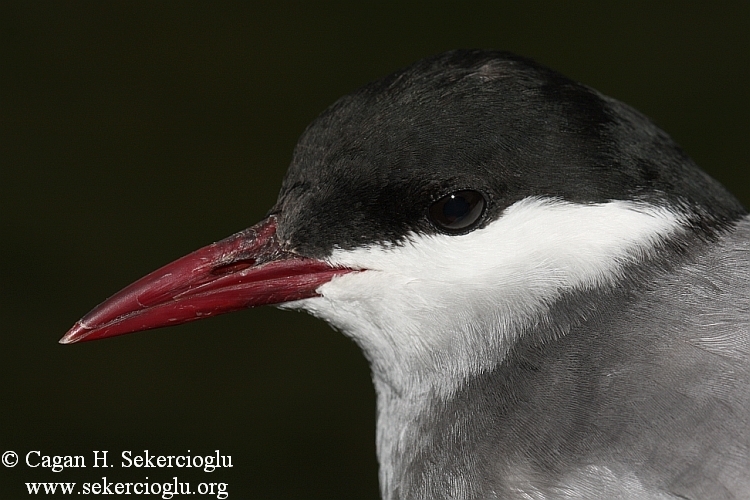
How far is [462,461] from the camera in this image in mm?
2057

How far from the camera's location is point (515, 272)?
1976 mm

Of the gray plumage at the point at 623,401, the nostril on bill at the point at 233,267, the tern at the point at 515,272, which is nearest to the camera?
the gray plumage at the point at 623,401

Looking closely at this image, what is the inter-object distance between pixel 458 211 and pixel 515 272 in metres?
0.18

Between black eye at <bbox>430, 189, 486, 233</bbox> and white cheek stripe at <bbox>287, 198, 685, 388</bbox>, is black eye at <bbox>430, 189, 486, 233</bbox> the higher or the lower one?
the higher one

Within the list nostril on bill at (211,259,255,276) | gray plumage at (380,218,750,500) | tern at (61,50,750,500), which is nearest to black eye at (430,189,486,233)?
tern at (61,50,750,500)

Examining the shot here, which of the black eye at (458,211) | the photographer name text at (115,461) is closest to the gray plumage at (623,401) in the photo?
the black eye at (458,211)

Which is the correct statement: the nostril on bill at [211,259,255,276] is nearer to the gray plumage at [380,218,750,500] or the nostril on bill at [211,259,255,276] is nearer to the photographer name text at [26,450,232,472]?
the gray plumage at [380,218,750,500]

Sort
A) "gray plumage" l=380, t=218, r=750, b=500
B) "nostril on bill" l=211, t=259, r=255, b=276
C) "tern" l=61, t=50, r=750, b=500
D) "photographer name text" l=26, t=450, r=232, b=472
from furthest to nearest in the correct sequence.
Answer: "photographer name text" l=26, t=450, r=232, b=472
"nostril on bill" l=211, t=259, r=255, b=276
"tern" l=61, t=50, r=750, b=500
"gray plumage" l=380, t=218, r=750, b=500

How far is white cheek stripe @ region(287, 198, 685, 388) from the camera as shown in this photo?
6.37ft

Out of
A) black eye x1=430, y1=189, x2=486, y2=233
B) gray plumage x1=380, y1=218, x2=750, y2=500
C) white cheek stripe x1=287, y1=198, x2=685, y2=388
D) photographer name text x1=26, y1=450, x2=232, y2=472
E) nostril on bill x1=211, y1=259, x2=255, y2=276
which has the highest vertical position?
photographer name text x1=26, y1=450, x2=232, y2=472

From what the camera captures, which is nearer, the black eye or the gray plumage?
the gray plumage

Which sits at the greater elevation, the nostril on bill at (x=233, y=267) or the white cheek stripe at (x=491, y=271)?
the nostril on bill at (x=233, y=267)

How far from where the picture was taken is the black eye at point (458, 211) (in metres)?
1.94

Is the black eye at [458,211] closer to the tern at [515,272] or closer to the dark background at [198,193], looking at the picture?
the tern at [515,272]
